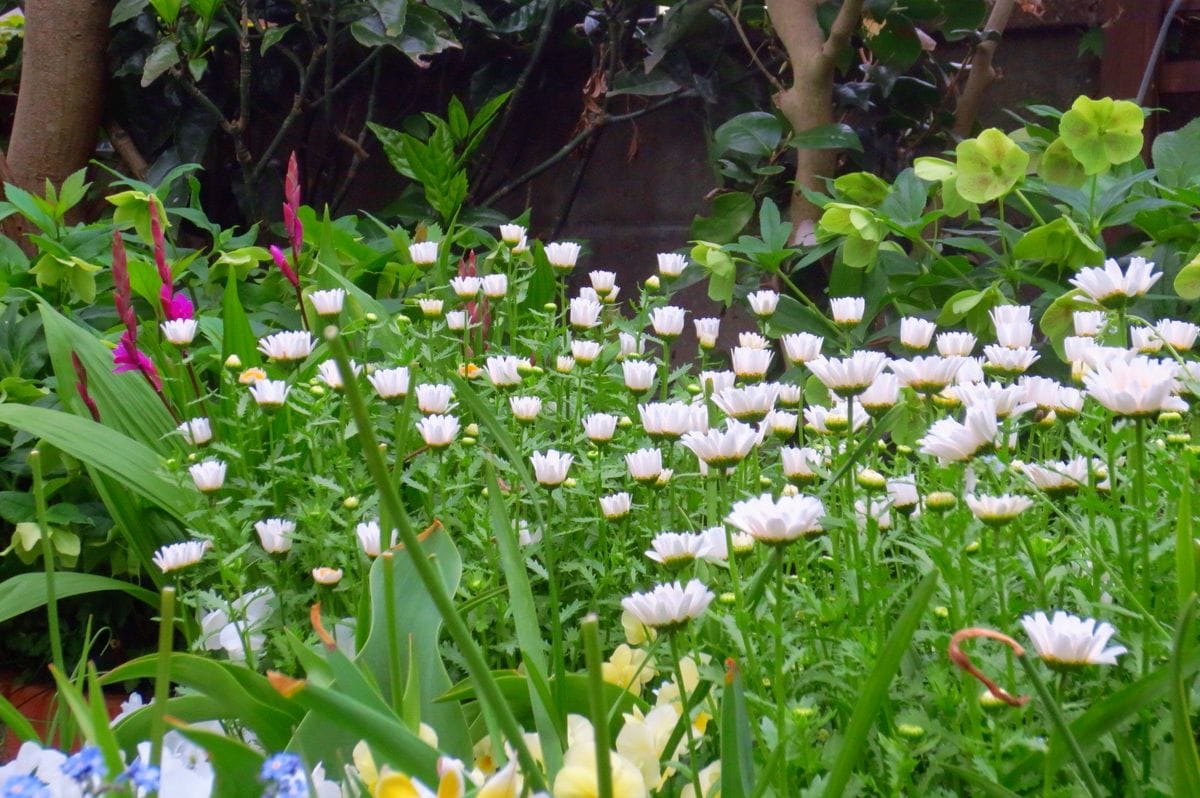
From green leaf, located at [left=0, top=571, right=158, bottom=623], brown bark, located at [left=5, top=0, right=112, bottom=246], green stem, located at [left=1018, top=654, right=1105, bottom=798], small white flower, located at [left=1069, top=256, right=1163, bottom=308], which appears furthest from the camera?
brown bark, located at [left=5, top=0, right=112, bottom=246]

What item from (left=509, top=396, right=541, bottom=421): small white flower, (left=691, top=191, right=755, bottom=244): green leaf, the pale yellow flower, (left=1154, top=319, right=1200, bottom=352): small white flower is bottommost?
(left=691, top=191, right=755, bottom=244): green leaf

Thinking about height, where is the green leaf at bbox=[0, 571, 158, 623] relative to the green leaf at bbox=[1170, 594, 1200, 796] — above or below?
below

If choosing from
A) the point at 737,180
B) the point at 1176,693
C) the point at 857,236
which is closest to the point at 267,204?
the point at 737,180

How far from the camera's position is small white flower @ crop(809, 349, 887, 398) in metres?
0.92

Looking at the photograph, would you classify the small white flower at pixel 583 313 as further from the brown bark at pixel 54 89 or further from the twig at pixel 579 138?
the brown bark at pixel 54 89

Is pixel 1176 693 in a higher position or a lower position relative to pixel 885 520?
higher

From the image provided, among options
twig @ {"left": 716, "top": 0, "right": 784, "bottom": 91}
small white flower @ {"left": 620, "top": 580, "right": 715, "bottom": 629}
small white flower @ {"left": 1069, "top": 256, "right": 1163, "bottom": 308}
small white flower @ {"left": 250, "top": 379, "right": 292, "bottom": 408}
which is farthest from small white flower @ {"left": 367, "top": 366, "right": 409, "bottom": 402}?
twig @ {"left": 716, "top": 0, "right": 784, "bottom": 91}

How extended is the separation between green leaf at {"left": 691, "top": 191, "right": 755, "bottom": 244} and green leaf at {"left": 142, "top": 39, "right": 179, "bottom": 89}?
127cm

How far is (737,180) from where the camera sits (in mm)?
2533

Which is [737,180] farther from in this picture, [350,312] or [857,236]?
[350,312]

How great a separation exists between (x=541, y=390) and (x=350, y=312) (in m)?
0.43

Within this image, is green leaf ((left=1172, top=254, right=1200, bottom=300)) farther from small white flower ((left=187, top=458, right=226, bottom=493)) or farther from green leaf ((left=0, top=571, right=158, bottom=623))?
green leaf ((left=0, top=571, right=158, bottom=623))

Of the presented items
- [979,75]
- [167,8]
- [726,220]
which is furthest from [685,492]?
[167,8]

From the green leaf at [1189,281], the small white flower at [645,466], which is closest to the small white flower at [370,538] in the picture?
the small white flower at [645,466]
